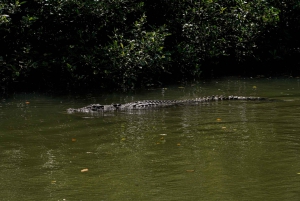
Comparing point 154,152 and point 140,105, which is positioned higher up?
point 140,105

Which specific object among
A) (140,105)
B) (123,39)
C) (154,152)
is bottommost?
(154,152)

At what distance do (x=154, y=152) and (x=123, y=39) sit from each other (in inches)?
332

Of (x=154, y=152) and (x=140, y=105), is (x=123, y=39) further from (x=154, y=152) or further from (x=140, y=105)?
(x=154, y=152)

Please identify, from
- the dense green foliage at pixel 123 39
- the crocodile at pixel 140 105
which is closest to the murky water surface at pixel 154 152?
the crocodile at pixel 140 105

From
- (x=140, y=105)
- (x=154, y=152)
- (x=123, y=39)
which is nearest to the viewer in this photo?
(x=154, y=152)

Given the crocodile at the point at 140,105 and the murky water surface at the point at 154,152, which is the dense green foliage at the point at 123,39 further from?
the crocodile at the point at 140,105

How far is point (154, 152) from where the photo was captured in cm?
762

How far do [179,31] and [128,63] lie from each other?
11.2 ft

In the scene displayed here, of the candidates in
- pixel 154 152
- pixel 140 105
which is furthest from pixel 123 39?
pixel 154 152

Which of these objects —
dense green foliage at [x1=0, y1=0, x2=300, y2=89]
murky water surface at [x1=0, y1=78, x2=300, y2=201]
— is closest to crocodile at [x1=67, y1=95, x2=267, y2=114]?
murky water surface at [x1=0, y1=78, x2=300, y2=201]

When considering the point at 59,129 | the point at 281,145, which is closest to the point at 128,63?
the point at 59,129

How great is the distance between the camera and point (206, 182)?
6.07 meters

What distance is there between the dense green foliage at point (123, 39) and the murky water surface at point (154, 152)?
9.02 ft

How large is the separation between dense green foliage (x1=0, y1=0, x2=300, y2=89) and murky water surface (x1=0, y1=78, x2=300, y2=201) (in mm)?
2750
